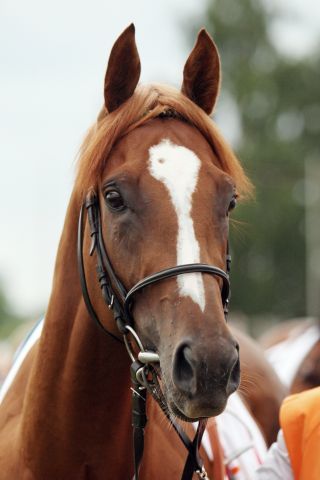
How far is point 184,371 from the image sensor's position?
8.91ft

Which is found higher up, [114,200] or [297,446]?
[114,200]

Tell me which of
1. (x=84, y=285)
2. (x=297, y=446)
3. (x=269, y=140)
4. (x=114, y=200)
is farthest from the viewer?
(x=269, y=140)

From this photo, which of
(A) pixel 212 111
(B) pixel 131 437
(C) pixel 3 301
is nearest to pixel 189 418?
(B) pixel 131 437

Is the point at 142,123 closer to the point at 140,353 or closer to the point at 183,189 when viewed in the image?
the point at 183,189

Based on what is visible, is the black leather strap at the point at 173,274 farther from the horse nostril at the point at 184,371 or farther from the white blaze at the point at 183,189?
the horse nostril at the point at 184,371

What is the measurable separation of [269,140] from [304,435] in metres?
30.1

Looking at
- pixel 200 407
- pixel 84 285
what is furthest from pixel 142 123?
pixel 200 407

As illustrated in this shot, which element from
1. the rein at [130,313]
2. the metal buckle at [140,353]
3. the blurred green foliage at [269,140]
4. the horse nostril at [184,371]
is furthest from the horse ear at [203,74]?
the blurred green foliage at [269,140]

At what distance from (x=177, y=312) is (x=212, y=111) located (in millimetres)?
1141

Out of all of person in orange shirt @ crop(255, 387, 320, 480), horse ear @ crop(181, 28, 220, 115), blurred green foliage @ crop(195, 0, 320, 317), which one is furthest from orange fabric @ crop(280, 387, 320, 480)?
blurred green foliage @ crop(195, 0, 320, 317)

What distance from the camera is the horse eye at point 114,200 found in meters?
3.06

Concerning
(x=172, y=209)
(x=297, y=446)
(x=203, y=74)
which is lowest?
(x=297, y=446)

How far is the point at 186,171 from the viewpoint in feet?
9.93

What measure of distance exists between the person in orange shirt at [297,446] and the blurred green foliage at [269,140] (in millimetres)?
29003
